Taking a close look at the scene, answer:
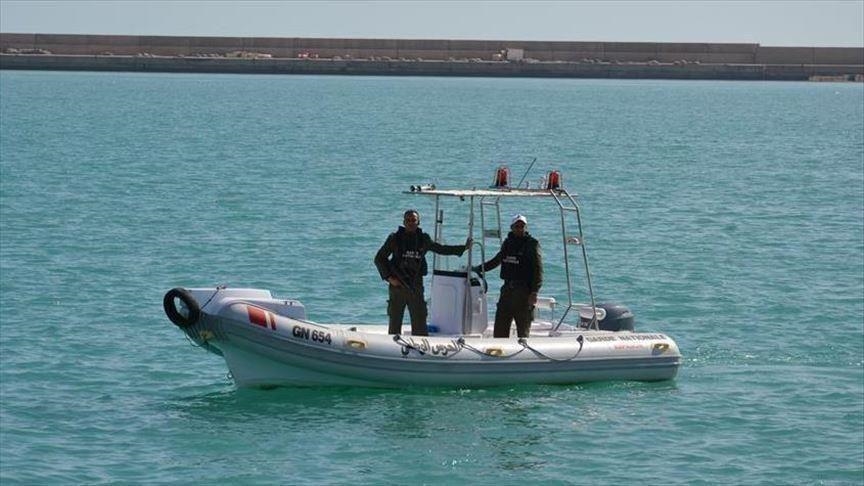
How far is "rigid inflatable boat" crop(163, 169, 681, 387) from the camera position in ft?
58.0

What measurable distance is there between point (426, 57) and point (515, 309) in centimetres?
12709

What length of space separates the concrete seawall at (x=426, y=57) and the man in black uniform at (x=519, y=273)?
114421 mm

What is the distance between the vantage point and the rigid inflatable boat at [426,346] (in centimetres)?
1767

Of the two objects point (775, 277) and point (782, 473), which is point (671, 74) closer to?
point (775, 277)

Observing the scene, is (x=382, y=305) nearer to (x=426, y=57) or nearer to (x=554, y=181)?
(x=554, y=181)

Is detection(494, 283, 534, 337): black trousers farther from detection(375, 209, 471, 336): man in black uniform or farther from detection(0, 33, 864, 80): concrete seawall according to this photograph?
detection(0, 33, 864, 80): concrete seawall

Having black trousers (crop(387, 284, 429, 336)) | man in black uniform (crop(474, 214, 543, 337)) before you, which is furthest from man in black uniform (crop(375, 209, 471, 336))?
man in black uniform (crop(474, 214, 543, 337))

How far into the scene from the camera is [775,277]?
2967cm

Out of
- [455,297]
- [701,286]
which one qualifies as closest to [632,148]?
[701,286]

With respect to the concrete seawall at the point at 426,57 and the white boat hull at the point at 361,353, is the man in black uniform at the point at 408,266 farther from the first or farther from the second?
the concrete seawall at the point at 426,57

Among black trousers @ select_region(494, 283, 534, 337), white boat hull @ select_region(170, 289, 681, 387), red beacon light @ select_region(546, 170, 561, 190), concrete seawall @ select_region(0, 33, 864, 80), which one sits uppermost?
red beacon light @ select_region(546, 170, 561, 190)

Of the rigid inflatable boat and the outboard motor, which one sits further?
the outboard motor

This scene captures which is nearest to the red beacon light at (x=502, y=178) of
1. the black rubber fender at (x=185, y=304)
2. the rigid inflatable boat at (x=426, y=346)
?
the rigid inflatable boat at (x=426, y=346)

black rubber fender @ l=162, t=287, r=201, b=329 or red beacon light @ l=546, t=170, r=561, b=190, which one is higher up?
red beacon light @ l=546, t=170, r=561, b=190
